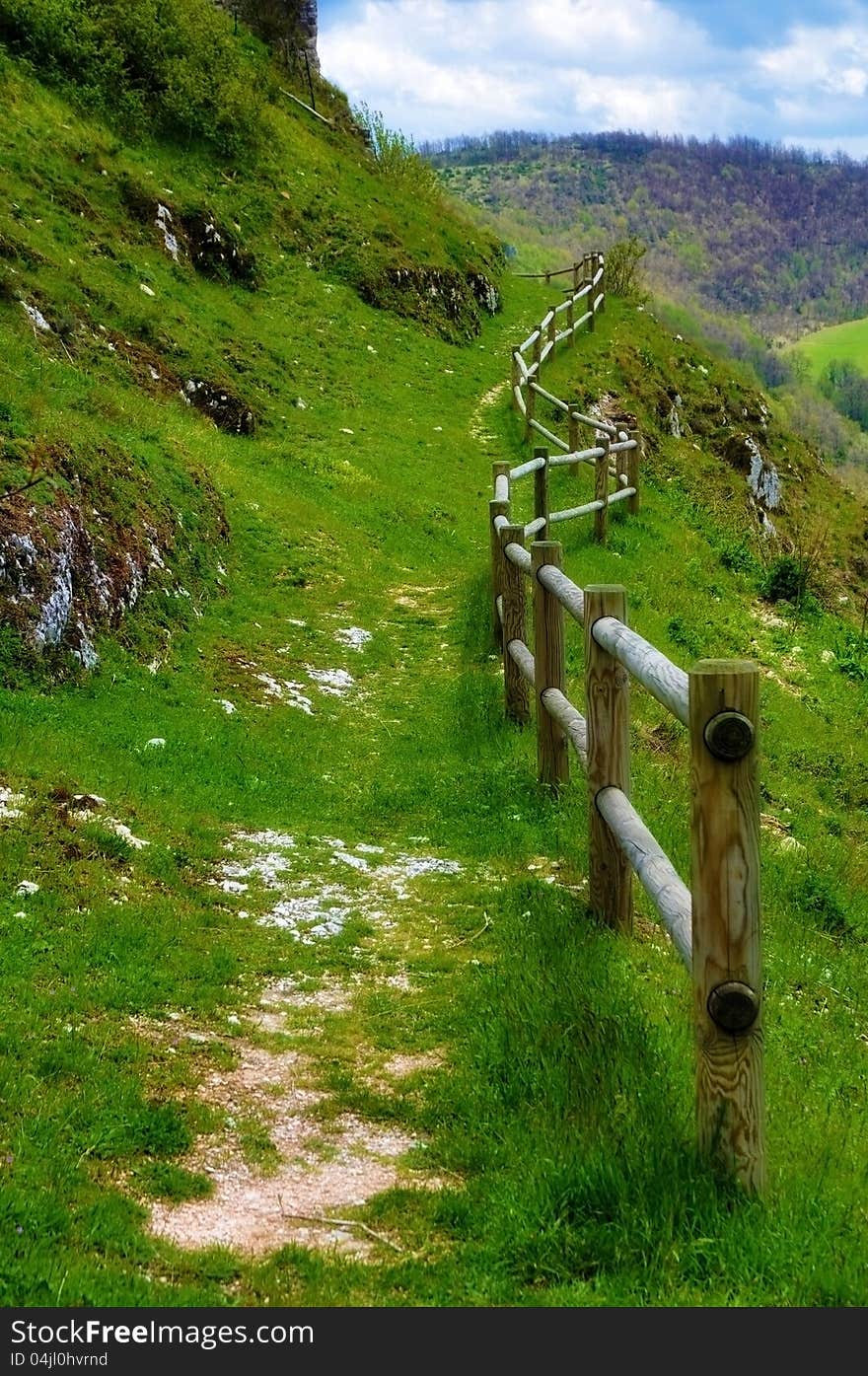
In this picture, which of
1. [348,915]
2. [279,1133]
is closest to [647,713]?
[348,915]

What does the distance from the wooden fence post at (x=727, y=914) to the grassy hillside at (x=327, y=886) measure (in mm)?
219

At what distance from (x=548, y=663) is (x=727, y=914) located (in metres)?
4.56

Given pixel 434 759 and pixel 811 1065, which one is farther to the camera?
pixel 434 759

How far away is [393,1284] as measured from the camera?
3.53 m

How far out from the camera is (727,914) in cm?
370

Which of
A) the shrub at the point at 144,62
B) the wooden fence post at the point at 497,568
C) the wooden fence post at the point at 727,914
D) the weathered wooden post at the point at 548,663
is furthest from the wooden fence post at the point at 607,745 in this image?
the shrub at the point at 144,62

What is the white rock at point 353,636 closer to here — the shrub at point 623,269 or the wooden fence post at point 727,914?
the wooden fence post at point 727,914

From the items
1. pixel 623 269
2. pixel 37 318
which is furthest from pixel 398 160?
pixel 37 318

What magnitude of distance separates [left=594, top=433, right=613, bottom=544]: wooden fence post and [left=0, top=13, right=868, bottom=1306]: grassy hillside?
0.49 meters

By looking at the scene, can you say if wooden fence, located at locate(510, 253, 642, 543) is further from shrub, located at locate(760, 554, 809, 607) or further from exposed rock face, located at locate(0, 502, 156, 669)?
exposed rock face, located at locate(0, 502, 156, 669)

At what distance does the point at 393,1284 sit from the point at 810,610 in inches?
680

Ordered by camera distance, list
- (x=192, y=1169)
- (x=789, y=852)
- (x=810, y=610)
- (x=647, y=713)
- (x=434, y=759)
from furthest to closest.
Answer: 1. (x=810, y=610)
2. (x=647, y=713)
3. (x=434, y=759)
4. (x=789, y=852)
5. (x=192, y=1169)

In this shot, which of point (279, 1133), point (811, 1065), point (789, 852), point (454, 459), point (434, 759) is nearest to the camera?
point (279, 1133)

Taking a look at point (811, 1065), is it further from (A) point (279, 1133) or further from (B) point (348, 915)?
(B) point (348, 915)
